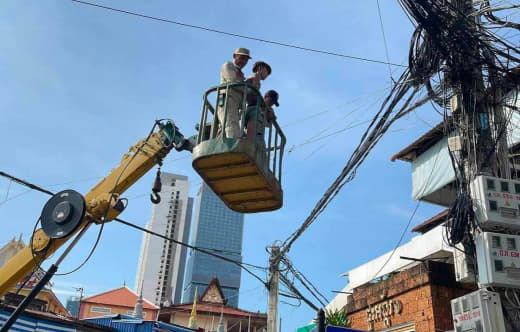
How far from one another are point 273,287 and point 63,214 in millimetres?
10920

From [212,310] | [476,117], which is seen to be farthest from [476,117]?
[212,310]

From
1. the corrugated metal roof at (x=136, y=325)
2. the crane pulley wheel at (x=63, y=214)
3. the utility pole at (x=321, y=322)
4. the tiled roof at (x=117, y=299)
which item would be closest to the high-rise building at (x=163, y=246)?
the tiled roof at (x=117, y=299)

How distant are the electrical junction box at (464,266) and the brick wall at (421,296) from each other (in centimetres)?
586

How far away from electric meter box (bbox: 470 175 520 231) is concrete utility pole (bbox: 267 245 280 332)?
1019 cm

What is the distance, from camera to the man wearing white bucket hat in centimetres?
702

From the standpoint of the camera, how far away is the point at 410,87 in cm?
997

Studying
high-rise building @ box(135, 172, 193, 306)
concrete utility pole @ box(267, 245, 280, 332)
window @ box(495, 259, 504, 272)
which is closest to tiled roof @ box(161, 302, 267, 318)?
concrete utility pole @ box(267, 245, 280, 332)

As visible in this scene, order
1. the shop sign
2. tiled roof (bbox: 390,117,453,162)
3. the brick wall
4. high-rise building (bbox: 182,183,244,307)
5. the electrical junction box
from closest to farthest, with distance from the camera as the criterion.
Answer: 1. the electrical junction box
2. the brick wall
3. the shop sign
4. tiled roof (bbox: 390,117,453,162)
5. high-rise building (bbox: 182,183,244,307)

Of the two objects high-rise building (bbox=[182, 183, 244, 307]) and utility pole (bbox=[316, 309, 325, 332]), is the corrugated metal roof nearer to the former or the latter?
utility pole (bbox=[316, 309, 325, 332])

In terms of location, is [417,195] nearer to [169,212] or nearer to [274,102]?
[274,102]

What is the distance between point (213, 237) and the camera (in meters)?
187

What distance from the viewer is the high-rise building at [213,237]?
171 metres

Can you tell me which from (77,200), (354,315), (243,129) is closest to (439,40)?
(243,129)

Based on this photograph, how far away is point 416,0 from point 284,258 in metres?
10.3
